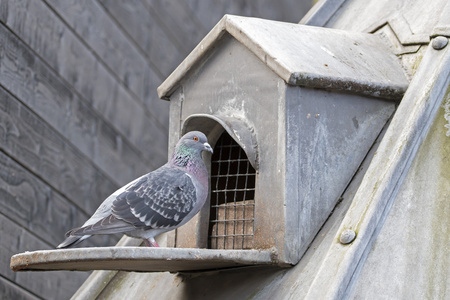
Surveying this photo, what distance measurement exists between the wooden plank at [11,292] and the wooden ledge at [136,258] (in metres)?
0.99

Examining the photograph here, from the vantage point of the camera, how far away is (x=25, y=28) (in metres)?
3.64

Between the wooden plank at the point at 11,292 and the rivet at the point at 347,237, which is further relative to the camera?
the wooden plank at the point at 11,292

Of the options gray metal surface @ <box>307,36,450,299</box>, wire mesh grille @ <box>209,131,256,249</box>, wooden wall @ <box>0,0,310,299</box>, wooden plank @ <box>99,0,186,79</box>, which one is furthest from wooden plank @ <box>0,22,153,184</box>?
gray metal surface @ <box>307,36,450,299</box>

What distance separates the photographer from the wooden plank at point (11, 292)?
11.4 ft

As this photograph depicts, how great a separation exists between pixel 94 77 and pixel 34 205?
80 cm

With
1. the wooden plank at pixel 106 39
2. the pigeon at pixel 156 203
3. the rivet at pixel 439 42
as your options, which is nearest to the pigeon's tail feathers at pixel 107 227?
the pigeon at pixel 156 203

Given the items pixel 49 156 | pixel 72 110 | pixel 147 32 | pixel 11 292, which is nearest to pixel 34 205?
pixel 49 156

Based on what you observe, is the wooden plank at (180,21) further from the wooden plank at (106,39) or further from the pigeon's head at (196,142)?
the pigeon's head at (196,142)

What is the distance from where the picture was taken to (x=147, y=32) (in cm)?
450

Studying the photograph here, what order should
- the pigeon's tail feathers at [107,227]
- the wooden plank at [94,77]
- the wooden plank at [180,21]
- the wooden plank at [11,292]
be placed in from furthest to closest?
the wooden plank at [180,21]
the wooden plank at [94,77]
the wooden plank at [11,292]
the pigeon's tail feathers at [107,227]

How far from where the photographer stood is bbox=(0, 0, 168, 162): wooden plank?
3686 millimetres

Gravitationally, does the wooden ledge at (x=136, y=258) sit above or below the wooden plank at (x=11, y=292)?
above

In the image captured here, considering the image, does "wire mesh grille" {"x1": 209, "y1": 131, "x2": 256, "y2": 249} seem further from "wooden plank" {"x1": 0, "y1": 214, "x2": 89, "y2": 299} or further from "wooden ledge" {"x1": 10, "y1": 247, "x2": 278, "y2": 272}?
"wooden plank" {"x1": 0, "y1": 214, "x2": 89, "y2": 299}

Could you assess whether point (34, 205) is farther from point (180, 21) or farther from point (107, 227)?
point (180, 21)
